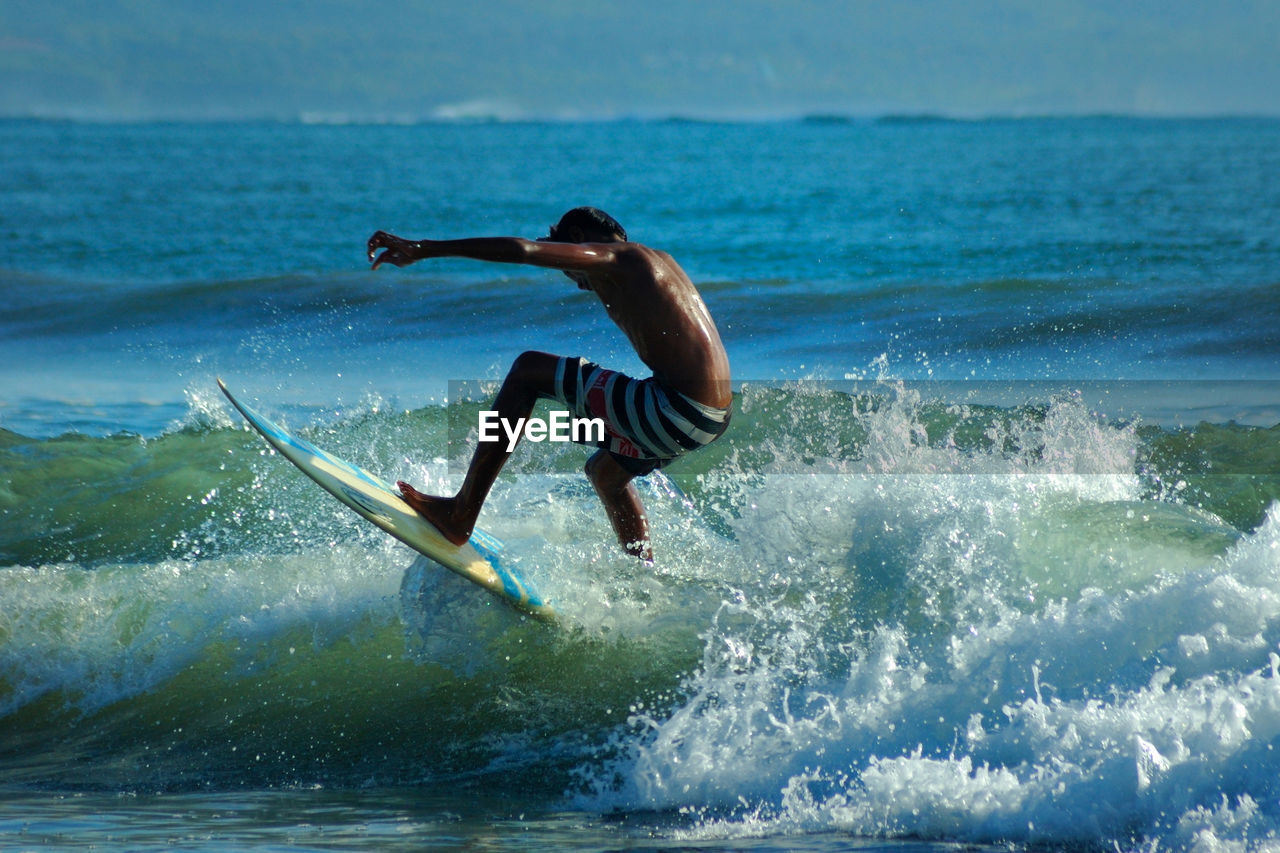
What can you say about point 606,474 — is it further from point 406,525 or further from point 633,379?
point 406,525

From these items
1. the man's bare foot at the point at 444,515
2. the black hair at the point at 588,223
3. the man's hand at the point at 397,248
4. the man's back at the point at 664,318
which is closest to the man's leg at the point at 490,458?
the man's bare foot at the point at 444,515

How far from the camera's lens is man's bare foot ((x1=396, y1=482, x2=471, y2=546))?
4.40m

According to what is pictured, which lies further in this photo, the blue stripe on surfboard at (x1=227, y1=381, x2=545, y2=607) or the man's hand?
the blue stripe on surfboard at (x1=227, y1=381, x2=545, y2=607)

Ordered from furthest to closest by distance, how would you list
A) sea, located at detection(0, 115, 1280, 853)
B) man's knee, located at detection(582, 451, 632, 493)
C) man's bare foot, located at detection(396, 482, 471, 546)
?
1. man's knee, located at detection(582, 451, 632, 493)
2. man's bare foot, located at detection(396, 482, 471, 546)
3. sea, located at detection(0, 115, 1280, 853)

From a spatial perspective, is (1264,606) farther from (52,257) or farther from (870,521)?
(52,257)

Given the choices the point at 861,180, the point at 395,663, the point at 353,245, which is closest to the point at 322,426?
the point at 395,663

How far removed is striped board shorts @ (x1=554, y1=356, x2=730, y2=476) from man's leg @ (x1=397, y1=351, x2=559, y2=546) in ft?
0.26

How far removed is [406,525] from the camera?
4395mm

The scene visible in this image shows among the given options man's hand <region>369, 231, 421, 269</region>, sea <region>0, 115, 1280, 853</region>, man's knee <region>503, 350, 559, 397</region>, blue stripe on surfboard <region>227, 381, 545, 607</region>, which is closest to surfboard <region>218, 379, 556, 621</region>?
blue stripe on surfboard <region>227, 381, 545, 607</region>

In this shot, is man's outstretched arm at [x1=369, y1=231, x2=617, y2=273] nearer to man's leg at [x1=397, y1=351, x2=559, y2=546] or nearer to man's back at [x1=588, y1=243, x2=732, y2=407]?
man's back at [x1=588, y1=243, x2=732, y2=407]

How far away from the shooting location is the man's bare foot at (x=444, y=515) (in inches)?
173

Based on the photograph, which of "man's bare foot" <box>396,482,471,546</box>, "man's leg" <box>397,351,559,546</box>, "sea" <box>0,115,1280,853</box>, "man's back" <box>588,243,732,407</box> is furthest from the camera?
"man's bare foot" <box>396,482,471,546</box>

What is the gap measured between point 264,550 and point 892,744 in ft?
12.3

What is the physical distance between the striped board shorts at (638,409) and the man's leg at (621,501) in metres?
0.25
